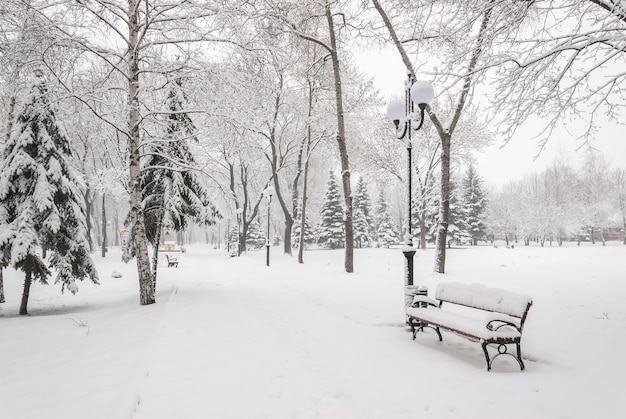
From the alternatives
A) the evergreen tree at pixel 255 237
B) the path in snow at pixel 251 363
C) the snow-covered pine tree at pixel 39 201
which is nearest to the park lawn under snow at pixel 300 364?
the path in snow at pixel 251 363

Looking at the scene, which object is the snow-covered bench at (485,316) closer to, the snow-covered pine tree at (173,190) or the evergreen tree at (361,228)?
the snow-covered pine tree at (173,190)

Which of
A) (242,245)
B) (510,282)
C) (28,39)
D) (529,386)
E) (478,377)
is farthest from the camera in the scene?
(242,245)

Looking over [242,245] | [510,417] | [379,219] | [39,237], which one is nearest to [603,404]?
[510,417]

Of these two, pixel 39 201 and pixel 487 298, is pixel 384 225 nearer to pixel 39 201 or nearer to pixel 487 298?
pixel 39 201

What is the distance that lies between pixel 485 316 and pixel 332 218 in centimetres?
3543

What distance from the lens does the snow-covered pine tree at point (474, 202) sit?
48.2 metres

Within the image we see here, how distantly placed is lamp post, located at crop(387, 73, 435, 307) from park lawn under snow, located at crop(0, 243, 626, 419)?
82 cm

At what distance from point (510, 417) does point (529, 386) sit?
2.78ft

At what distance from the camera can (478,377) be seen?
432 centimetres

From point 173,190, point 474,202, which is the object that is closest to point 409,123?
point 173,190

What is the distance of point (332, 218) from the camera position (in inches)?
1612

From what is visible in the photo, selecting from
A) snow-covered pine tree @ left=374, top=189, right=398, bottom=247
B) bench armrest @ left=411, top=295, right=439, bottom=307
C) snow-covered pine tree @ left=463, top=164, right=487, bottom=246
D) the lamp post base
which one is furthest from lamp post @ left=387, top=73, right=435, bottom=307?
snow-covered pine tree @ left=463, top=164, right=487, bottom=246

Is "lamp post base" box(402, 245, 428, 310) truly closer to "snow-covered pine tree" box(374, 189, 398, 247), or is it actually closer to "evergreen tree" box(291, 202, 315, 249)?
"evergreen tree" box(291, 202, 315, 249)

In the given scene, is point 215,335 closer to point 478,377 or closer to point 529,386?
point 478,377
